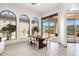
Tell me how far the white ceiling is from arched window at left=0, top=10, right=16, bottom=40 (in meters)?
0.32

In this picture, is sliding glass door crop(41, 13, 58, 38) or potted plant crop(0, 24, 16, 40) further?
sliding glass door crop(41, 13, 58, 38)

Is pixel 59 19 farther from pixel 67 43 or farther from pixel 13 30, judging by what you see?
pixel 13 30

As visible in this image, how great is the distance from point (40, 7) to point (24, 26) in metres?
0.61

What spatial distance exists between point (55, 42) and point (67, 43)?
281 millimetres

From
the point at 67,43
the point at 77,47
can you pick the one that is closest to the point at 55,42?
the point at 67,43

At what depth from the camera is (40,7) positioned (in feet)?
7.75

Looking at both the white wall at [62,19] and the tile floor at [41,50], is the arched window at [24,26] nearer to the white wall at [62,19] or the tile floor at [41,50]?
the tile floor at [41,50]

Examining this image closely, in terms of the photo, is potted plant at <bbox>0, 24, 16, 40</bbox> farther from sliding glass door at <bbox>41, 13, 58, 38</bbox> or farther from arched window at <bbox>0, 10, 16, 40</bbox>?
sliding glass door at <bbox>41, 13, 58, 38</bbox>

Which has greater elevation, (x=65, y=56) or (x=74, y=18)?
(x=74, y=18)

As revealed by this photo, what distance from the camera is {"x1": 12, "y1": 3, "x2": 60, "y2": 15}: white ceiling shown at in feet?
7.58

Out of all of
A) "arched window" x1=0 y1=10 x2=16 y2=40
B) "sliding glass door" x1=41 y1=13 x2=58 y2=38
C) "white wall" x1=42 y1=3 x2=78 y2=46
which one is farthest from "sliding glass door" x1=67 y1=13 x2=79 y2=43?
"arched window" x1=0 y1=10 x2=16 y2=40

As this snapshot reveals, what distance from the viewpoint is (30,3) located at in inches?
90.4

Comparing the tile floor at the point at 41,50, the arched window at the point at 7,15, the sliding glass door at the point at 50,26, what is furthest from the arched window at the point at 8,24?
the sliding glass door at the point at 50,26

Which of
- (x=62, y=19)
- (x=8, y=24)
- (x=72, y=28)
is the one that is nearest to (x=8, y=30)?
(x=8, y=24)
